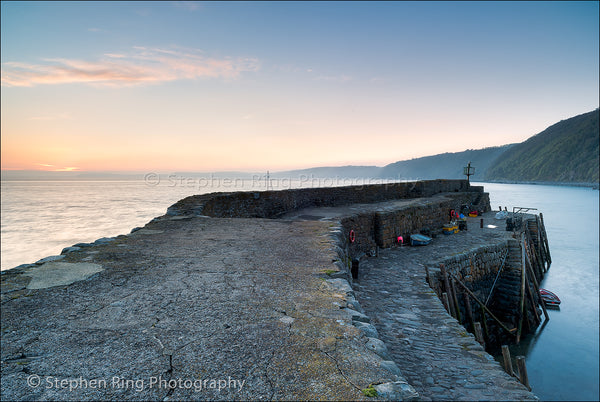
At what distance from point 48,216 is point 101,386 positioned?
217ft

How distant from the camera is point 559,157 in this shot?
120 m

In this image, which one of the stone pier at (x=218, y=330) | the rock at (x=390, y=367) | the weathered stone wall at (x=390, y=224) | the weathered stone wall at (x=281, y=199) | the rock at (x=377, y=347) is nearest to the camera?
the stone pier at (x=218, y=330)

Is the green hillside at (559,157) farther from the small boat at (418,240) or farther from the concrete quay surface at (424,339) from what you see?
the concrete quay surface at (424,339)

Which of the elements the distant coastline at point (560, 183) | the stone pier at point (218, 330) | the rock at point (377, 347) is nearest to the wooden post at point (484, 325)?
the stone pier at point (218, 330)

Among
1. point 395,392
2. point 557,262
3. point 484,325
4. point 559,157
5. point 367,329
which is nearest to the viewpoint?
point 395,392

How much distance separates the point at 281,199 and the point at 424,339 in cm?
739

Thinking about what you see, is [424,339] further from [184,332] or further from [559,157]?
[559,157]

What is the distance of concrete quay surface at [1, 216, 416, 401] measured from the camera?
70.9 inches

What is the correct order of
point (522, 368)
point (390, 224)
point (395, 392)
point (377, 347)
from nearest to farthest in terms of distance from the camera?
point (395, 392) → point (377, 347) → point (522, 368) → point (390, 224)

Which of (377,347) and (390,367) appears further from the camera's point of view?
(377,347)

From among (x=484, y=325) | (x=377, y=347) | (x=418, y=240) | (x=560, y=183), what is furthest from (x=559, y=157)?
(x=377, y=347)

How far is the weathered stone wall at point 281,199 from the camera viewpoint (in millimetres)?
9414

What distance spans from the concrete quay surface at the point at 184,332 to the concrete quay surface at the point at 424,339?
7.19ft

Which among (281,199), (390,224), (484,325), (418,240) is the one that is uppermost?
(281,199)
